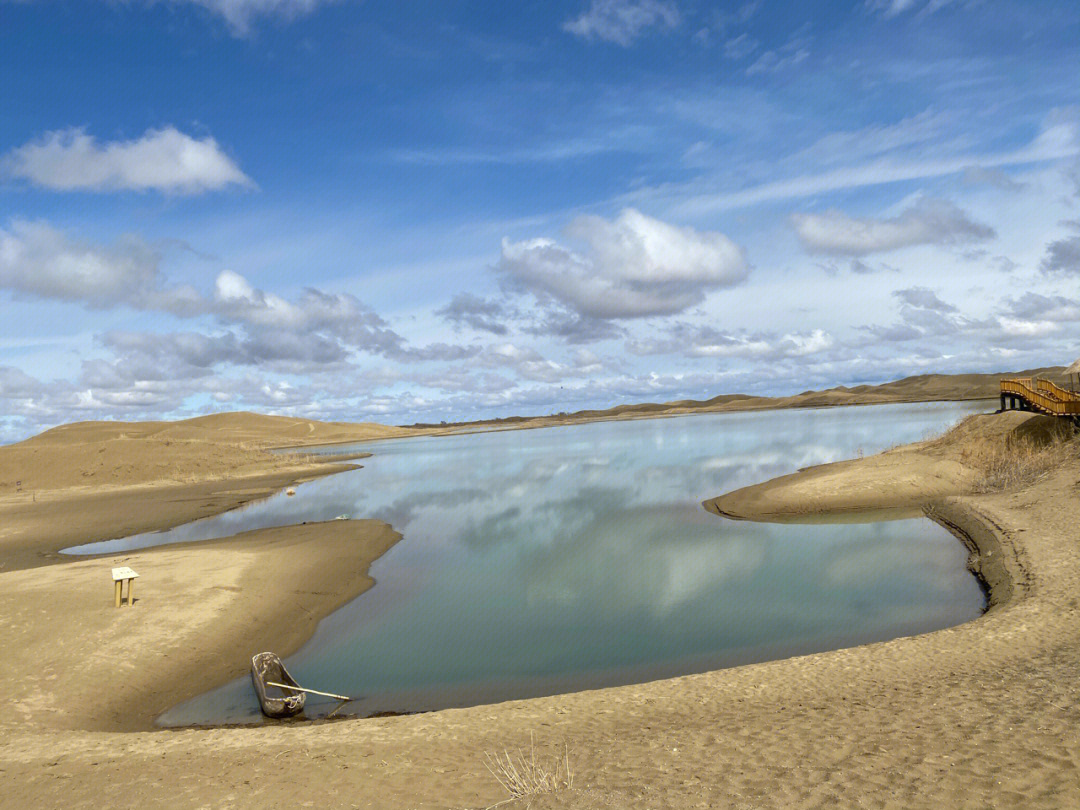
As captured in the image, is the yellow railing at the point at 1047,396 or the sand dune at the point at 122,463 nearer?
the yellow railing at the point at 1047,396

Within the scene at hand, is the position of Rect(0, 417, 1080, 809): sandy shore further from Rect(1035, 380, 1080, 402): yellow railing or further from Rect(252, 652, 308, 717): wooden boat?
Rect(1035, 380, 1080, 402): yellow railing

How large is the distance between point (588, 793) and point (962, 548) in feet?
64.5

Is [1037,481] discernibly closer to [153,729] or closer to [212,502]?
[153,729]

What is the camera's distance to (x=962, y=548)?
2188 cm

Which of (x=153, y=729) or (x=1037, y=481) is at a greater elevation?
(x=1037, y=481)

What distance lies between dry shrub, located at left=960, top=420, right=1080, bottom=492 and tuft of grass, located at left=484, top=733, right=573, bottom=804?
2563 cm

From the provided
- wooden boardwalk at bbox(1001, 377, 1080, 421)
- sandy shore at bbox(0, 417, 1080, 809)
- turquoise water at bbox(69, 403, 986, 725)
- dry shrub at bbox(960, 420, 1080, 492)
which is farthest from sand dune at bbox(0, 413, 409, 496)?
wooden boardwalk at bbox(1001, 377, 1080, 421)

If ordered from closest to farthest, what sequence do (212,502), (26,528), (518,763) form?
(518,763) → (26,528) → (212,502)

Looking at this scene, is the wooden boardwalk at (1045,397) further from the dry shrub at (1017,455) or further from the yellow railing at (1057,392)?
the dry shrub at (1017,455)

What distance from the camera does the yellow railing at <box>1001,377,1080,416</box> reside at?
33469mm

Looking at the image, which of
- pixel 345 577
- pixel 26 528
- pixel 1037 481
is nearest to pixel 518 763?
pixel 345 577

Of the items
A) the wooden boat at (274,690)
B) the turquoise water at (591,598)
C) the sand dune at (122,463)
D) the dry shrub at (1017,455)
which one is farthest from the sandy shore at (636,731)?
the sand dune at (122,463)

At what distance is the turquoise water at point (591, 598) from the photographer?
45.0 ft

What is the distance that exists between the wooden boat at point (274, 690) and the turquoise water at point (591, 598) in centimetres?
36
